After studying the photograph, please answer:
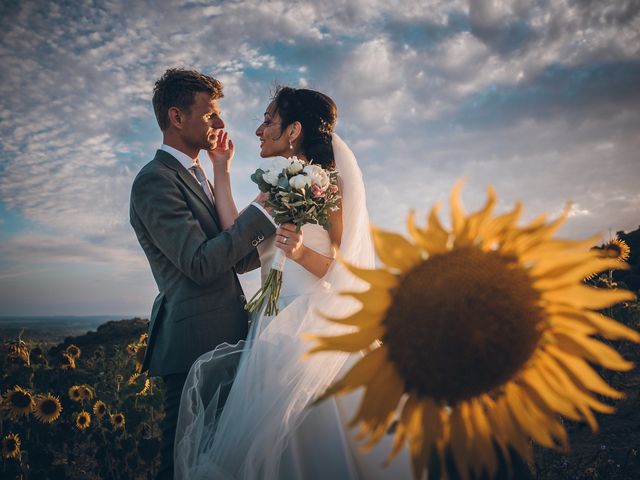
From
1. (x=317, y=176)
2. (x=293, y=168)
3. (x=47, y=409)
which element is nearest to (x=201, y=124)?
(x=293, y=168)

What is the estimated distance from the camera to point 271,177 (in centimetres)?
332

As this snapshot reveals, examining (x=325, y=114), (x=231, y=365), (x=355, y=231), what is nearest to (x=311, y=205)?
(x=355, y=231)

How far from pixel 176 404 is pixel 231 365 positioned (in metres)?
0.69

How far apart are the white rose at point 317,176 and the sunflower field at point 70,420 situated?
367 centimetres

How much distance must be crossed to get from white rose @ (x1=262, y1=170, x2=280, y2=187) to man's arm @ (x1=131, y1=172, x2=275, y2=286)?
26 centimetres

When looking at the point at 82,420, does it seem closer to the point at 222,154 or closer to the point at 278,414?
the point at 222,154

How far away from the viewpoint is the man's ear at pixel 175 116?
4.02 meters

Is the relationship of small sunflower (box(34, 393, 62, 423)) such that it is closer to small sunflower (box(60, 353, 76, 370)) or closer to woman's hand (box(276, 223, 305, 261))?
small sunflower (box(60, 353, 76, 370))

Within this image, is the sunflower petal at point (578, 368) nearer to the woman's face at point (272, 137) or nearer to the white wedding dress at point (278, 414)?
the white wedding dress at point (278, 414)

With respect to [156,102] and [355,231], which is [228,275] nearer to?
[355,231]

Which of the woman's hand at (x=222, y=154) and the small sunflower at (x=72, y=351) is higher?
the woman's hand at (x=222, y=154)

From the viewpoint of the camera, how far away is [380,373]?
101 cm

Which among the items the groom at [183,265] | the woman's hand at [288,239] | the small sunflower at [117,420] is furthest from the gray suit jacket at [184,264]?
the small sunflower at [117,420]

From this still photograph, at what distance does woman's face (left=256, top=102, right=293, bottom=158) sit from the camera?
447 centimetres
